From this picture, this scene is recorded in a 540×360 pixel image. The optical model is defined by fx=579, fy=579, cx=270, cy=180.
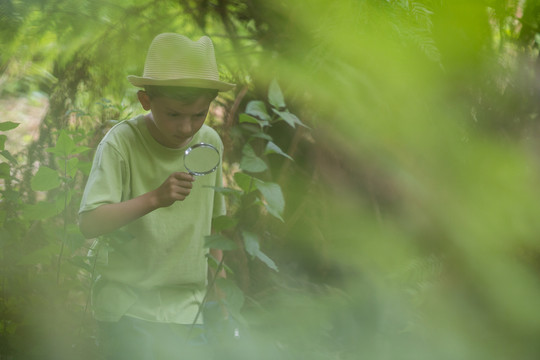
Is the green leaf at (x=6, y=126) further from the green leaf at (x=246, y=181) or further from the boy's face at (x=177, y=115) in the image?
the green leaf at (x=246, y=181)

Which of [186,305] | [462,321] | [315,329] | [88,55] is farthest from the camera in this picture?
[88,55]

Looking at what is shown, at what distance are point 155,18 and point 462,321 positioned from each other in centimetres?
130

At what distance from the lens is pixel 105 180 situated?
1.27 m

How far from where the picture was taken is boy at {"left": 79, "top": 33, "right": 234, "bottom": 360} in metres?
1.27

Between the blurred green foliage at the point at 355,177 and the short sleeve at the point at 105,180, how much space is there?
263 millimetres

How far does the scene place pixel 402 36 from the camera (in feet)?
4.78

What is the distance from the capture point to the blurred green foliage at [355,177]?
1.61 meters

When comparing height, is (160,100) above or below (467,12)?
below

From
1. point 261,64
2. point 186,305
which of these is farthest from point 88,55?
point 186,305

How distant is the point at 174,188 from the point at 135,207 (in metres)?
0.11

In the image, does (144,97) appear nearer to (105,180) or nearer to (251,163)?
(105,180)

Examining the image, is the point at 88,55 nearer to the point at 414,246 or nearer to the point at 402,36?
the point at 402,36

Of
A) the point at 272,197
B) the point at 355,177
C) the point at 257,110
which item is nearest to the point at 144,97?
the point at 257,110

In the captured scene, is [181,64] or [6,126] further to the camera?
[6,126]
